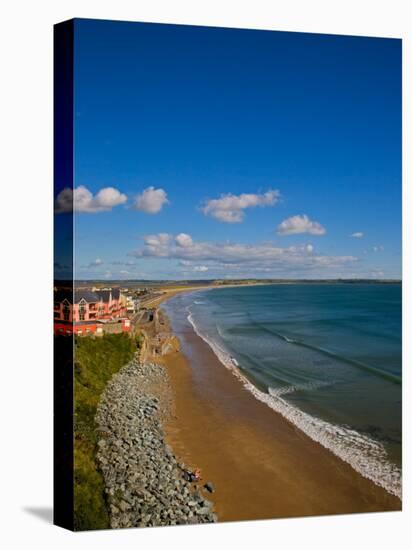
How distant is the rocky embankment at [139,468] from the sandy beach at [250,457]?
0.63ft

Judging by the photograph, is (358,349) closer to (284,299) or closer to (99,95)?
(284,299)

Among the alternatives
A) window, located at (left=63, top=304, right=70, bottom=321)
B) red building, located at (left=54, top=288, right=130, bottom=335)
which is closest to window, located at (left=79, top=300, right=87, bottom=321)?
red building, located at (left=54, top=288, right=130, bottom=335)

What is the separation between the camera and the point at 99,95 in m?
8.33

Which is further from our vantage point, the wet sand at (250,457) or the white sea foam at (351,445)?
the white sea foam at (351,445)

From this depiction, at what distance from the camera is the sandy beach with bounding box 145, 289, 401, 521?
28.4ft

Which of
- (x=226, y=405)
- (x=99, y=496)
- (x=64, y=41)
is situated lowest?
(x=99, y=496)

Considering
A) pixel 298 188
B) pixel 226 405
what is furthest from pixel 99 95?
pixel 226 405

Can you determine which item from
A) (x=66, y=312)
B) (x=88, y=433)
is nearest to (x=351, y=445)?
(x=88, y=433)

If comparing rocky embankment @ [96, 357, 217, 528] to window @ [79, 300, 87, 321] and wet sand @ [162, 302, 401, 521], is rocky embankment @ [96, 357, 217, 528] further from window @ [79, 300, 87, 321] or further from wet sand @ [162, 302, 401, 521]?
window @ [79, 300, 87, 321]

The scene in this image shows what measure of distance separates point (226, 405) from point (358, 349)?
2.47m

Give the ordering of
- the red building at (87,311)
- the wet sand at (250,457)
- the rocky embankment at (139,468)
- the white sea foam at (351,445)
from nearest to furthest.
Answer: the red building at (87,311) → the rocky embankment at (139,468) → the wet sand at (250,457) → the white sea foam at (351,445)

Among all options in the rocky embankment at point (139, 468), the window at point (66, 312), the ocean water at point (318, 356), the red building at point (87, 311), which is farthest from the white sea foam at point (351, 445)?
the window at point (66, 312)

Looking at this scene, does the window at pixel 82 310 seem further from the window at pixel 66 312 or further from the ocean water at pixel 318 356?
the ocean water at pixel 318 356

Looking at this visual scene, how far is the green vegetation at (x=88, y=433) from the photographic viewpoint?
8195mm
